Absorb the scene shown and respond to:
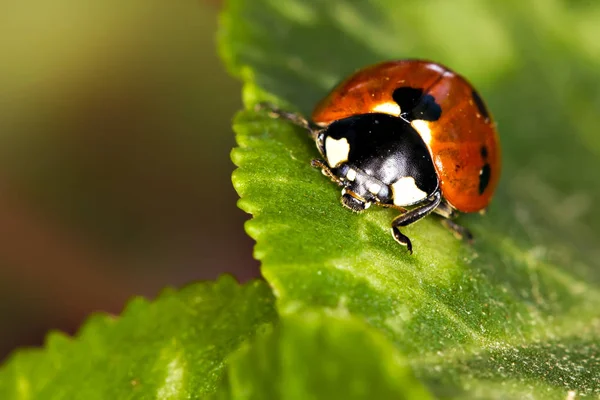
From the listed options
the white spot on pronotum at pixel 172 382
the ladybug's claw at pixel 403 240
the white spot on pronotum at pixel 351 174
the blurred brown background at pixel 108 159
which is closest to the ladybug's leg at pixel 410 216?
the ladybug's claw at pixel 403 240

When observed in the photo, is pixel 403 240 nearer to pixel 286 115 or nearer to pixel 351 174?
pixel 351 174

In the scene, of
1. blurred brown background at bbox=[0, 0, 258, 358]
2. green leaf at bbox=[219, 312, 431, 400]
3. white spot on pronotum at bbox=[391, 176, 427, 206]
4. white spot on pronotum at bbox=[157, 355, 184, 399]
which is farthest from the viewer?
blurred brown background at bbox=[0, 0, 258, 358]

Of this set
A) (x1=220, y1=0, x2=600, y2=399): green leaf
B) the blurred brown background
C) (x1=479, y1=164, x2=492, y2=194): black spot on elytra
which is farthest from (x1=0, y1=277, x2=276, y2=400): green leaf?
the blurred brown background

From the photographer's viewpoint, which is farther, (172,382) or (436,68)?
(436,68)

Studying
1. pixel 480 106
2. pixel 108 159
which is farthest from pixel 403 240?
pixel 108 159

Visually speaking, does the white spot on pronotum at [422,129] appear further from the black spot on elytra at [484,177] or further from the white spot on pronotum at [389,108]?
the black spot on elytra at [484,177]

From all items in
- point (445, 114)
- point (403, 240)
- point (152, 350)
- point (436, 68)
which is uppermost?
point (436, 68)

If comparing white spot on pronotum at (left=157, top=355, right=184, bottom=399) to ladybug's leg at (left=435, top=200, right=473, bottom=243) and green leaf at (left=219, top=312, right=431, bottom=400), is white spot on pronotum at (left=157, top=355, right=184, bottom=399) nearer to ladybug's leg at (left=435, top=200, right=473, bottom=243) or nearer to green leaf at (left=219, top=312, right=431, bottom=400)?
green leaf at (left=219, top=312, right=431, bottom=400)
